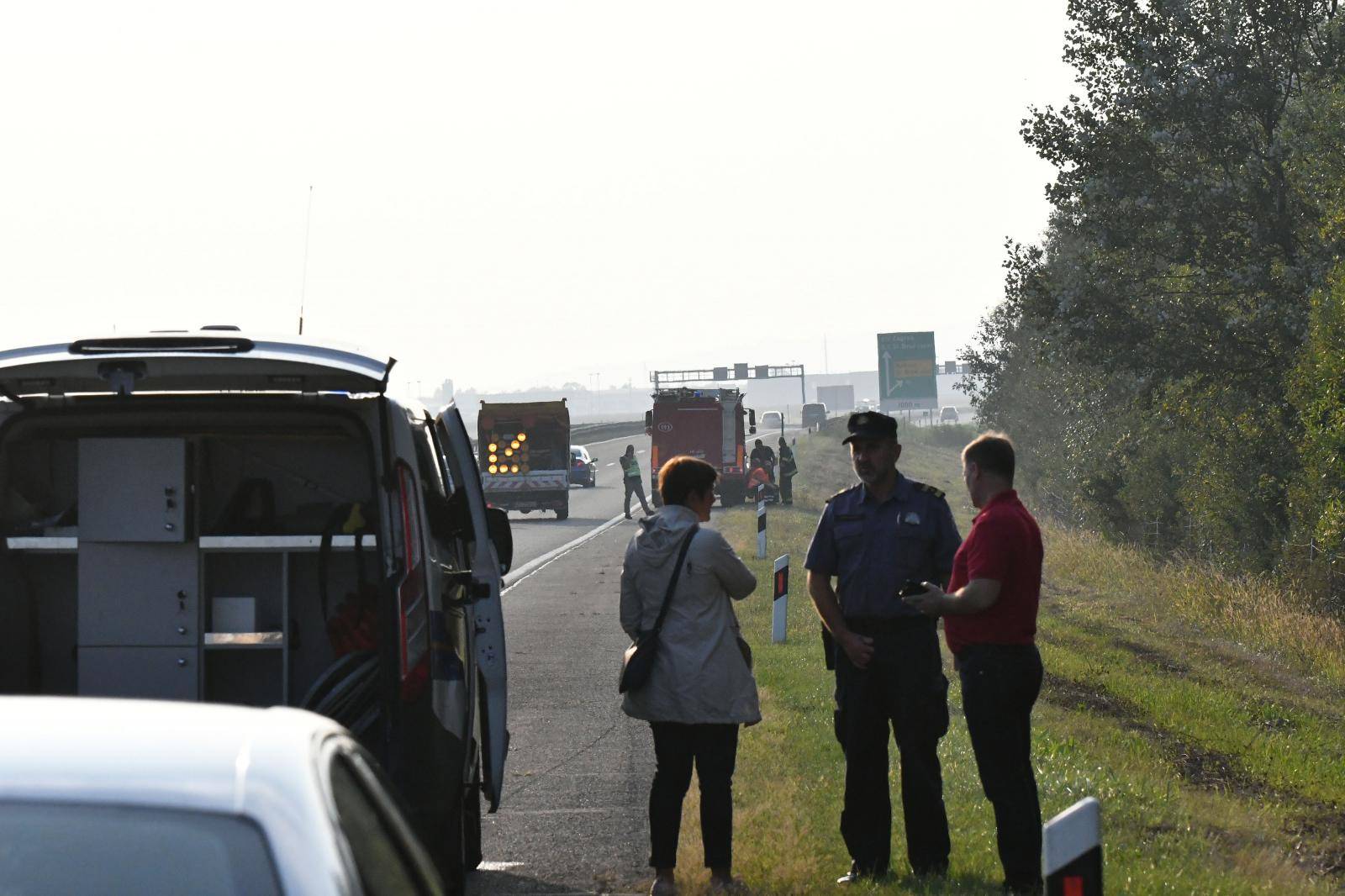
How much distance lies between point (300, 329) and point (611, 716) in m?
6.47

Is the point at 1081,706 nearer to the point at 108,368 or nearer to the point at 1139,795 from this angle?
the point at 1139,795

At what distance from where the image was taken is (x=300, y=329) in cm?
688

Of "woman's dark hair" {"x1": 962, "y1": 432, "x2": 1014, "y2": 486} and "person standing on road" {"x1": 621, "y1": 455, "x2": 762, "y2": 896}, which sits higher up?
"woman's dark hair" {"x1": 962, "y1": 432, "x2": 1014, "y2": 486}

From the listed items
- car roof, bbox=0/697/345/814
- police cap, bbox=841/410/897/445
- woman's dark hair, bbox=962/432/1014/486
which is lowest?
car roof, bbox=0/697/345/814

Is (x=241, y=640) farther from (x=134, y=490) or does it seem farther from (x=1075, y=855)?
(x=1075, y=855)

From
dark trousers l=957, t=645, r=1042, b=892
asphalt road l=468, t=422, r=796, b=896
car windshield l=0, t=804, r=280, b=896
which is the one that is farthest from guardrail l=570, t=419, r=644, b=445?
car windshield l=0, t=804, r=280, b=896

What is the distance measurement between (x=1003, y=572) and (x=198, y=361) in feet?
10.1

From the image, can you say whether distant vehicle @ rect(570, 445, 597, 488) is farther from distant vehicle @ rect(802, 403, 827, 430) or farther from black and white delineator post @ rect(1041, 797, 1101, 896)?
distant vehicle @ rect(802, 403, 827, 430)

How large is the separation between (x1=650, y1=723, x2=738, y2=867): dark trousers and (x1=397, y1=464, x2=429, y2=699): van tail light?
1.59 m

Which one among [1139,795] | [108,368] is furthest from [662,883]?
[1139,795]

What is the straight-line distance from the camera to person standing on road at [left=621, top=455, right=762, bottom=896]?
7230 mm

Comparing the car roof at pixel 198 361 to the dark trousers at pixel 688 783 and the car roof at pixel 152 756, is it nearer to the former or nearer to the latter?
the dark trousers at pixel 688 783

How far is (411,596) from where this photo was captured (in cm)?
593

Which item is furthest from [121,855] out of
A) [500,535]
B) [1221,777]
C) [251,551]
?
[1221,777]
